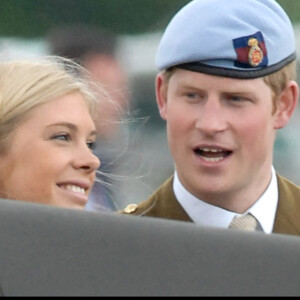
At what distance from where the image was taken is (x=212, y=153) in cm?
197

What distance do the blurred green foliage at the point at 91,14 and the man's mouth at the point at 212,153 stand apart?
79 cm

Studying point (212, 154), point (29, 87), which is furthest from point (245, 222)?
point (29, 87)

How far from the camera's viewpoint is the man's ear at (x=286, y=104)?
205 centimetres

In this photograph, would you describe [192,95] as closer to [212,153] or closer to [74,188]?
[212,153]

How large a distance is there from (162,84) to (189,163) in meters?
0.20

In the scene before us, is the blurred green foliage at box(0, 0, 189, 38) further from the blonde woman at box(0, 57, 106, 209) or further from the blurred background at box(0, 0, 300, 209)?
the blonde woman at box(0, 57, 106, 209)

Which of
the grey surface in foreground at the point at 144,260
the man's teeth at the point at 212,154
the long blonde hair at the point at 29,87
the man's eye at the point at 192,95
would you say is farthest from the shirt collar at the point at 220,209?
the grey surface in foreground at the point at 144,260

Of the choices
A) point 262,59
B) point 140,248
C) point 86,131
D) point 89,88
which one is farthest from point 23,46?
point 140,248

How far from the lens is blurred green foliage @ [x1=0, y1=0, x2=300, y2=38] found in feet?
9.05

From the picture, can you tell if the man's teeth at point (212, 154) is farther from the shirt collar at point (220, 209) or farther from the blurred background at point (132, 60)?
the blurred background at point (132, 60)

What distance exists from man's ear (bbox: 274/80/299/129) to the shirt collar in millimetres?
136

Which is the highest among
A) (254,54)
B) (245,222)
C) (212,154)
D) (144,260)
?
(254,54)

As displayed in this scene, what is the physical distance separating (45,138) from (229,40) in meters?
0.48

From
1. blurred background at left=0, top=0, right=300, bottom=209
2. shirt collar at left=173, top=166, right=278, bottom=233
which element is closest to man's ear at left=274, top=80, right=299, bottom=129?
shirt collar at left=173, top=166, right=278, bottom=233
